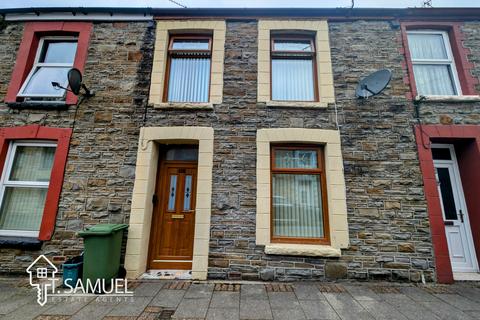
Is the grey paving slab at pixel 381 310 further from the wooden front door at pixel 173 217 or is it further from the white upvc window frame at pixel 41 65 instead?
the white upvc window frame at pixel 41 65

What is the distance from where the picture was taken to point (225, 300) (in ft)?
11.0

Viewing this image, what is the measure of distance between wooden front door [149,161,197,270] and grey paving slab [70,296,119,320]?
1.24 metres

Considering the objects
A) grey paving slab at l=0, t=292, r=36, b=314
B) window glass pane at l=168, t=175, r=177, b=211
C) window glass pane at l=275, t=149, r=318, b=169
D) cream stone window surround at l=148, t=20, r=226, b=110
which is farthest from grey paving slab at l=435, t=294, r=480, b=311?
grey paving slab at l=0, t=292, r=36, b=314

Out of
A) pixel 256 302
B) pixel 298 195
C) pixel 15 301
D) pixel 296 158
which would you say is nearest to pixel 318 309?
pixel 256 302

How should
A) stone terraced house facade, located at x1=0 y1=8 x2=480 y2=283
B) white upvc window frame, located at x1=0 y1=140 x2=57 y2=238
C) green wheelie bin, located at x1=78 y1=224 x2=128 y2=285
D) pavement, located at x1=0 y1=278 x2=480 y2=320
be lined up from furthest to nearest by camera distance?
white upvc window frame, located at x1=0 y1=140 x2=57 y2=238, stone terraced house facade, located at x1=0 y1=8 x2=480 y2=283, green wheelie bin, located at x1=78 y1=224 x2=128 y2=285, pavement, located at x1=0 y1=278 x2=480 y2=320

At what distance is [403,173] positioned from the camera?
454 centimetres

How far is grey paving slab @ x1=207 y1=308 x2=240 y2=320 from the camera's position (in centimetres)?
286

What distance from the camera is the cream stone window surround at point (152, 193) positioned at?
13.9ft

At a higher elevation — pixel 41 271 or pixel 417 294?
pixel 41 271

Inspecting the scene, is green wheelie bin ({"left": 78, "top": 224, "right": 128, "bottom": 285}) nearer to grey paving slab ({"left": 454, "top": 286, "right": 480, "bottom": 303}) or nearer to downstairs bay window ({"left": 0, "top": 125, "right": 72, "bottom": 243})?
downstairs bay window ({"left": 0, "top": 125, "right": 72, "bottom": 243})

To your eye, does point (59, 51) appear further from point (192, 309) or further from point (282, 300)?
point (282, 300)

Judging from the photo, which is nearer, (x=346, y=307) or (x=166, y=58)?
(x=346, y=307)

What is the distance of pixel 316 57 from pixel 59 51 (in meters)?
6.21

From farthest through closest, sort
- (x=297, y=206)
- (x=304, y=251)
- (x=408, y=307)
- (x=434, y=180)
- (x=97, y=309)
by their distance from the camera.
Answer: (x=297, y=206)
(x=434, y=180)
(x=304, y=251)
(x=408, y=307)
(x=97, y=309)
